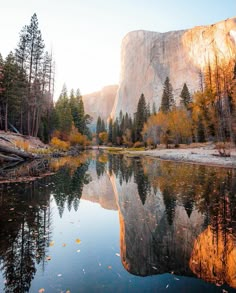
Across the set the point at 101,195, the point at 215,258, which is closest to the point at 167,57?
the point at 101,195

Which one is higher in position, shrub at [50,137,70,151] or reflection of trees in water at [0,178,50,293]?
shrub at [50,137,70,151]

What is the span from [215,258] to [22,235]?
4190 millimetres

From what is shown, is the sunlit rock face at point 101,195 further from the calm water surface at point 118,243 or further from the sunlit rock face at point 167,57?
the sunlit rock face at point 167,57

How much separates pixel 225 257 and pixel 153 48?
10891 centimetres

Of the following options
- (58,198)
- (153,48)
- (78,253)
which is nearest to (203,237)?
A: (78,253)

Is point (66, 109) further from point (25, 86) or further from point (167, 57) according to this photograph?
point (167, 57)

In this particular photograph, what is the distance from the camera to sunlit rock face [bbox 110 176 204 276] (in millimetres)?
3799

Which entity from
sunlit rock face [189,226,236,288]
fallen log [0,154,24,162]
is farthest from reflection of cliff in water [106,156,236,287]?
fallen log [0,154,24,162]

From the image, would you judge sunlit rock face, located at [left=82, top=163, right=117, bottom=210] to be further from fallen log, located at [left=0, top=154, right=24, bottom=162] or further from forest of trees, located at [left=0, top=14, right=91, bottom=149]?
forest of trees, located at [left=0, top=14, right=91, bottom=149]

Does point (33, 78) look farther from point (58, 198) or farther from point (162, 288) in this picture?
point (162, 288)

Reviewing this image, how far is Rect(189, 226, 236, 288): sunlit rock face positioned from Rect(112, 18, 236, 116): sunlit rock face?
7481cm

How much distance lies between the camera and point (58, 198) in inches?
319

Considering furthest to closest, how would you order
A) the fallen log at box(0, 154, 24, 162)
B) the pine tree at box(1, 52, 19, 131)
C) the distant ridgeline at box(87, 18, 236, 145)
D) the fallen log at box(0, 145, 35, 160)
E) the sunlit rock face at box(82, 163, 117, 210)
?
the distant ridgeline at box(87, 18, 236, 145) < the pine tree at box(1, 52, 19, 131) < the fallen log at box(0, 154, 24, 162) < the fallen log at box(0, 145, 35, 160) < the sunlit rock face at box(82, 163, 117, 210)

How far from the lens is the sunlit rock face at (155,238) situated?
3.80 metres
